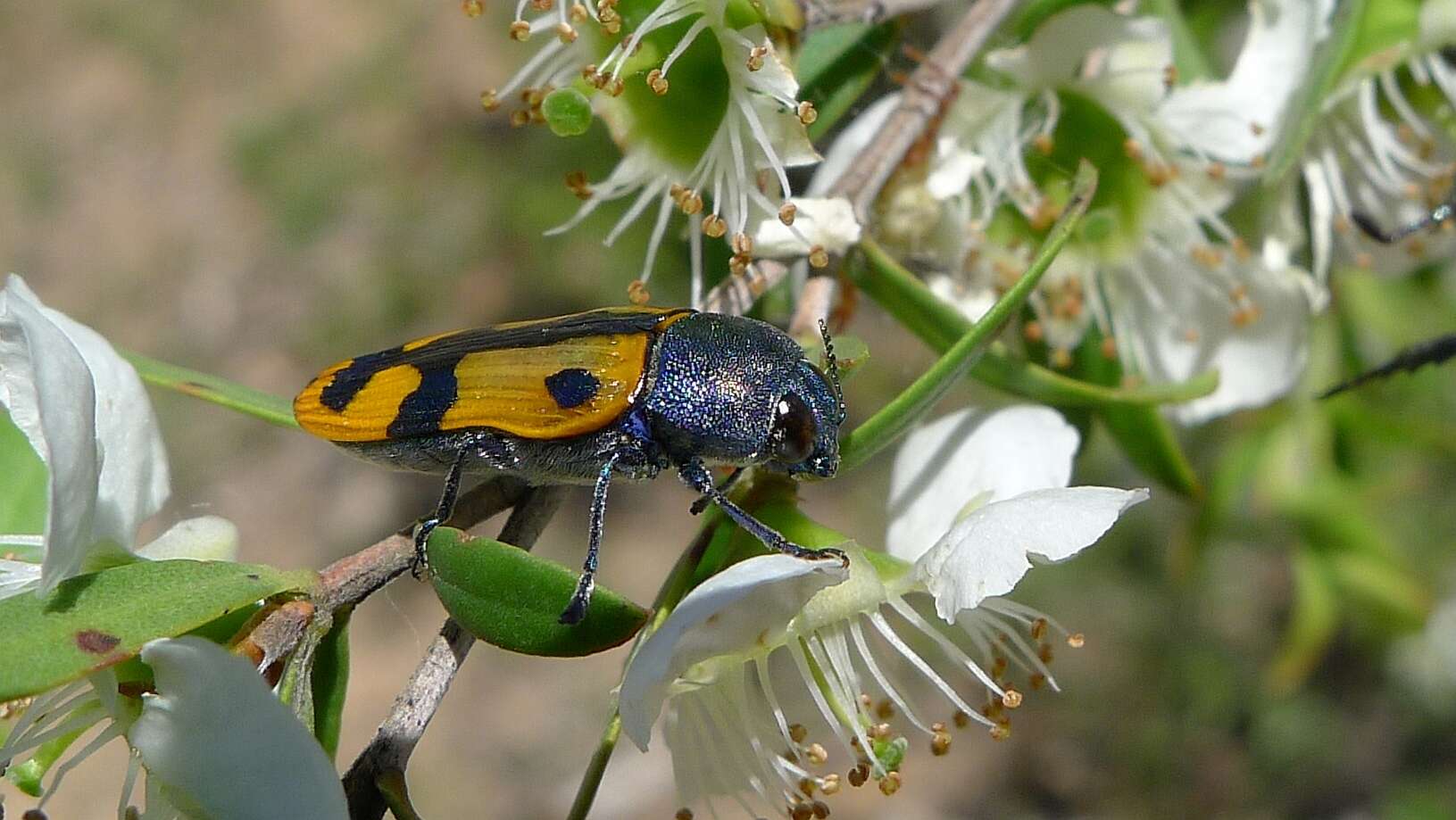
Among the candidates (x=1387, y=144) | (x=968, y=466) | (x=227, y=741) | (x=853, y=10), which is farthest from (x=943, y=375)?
(x=1387, y=144)

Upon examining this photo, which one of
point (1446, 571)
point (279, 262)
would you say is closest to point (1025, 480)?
point (1446, 571)

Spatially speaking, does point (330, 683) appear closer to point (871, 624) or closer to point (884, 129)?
point (871, 624)

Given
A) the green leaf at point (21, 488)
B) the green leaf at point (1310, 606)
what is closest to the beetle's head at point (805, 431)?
the green leaf at point (21, 488)

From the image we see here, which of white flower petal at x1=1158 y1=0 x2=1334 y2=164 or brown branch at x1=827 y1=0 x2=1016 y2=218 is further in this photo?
white flower petal at x1=1158 y1=0 x2=1334 y2=164

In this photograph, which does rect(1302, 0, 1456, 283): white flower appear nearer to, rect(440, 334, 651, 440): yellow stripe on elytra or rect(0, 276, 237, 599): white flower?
rect(440, 334, 651, 440): yellow stripe on elytra

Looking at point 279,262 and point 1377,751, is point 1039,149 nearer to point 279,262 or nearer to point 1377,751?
point 1377,751

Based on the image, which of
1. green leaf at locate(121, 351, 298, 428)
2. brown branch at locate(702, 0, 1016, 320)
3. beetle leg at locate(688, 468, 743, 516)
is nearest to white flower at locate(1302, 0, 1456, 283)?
brown branch at locate(702, 0, 1016, 320)
